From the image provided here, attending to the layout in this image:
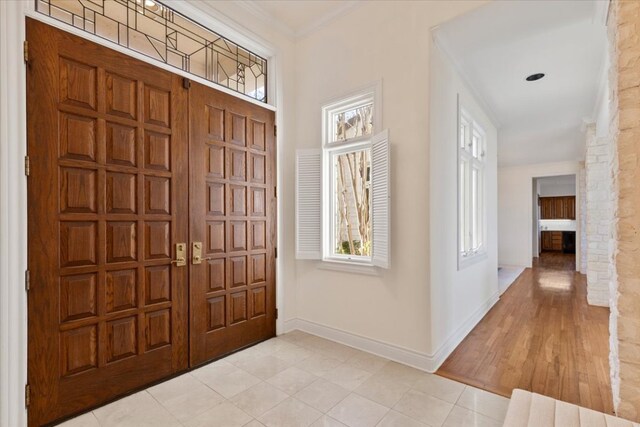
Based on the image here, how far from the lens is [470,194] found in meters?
4.22

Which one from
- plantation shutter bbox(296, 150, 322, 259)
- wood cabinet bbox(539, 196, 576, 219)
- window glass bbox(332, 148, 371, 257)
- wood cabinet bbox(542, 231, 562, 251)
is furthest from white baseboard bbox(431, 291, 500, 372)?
wood cabinet bbox(539, 196, 576, 219)

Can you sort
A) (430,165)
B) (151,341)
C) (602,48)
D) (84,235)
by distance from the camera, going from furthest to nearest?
(602,48) → (430,165) → (151,341) → (84,235)

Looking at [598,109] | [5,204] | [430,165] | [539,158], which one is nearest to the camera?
[5,204]

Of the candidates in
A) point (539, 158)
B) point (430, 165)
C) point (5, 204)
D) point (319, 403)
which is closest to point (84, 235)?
point (5, 204)

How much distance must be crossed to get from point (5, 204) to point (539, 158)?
31.4 ft

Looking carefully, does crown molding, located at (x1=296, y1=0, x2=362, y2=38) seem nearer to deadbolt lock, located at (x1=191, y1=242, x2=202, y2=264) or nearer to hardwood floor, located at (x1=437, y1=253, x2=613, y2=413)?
deadbolt lock, located at (x1=191, y1=242, x2=202, y2=264)

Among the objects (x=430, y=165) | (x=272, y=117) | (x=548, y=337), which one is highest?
(x=272, y=117)

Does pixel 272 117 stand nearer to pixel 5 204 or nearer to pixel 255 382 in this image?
pixel 5 204

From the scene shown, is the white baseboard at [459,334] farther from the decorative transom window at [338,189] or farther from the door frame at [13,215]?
the door frame at [13,215]

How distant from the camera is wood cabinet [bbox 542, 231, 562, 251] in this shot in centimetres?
1214

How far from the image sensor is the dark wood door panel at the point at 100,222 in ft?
6.51

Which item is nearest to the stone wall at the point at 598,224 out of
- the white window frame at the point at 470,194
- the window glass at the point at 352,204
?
the white window frame at the point at 470,194

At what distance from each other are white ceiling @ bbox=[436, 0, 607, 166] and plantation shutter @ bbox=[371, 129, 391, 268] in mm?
1106

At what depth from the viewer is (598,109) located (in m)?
4.81
